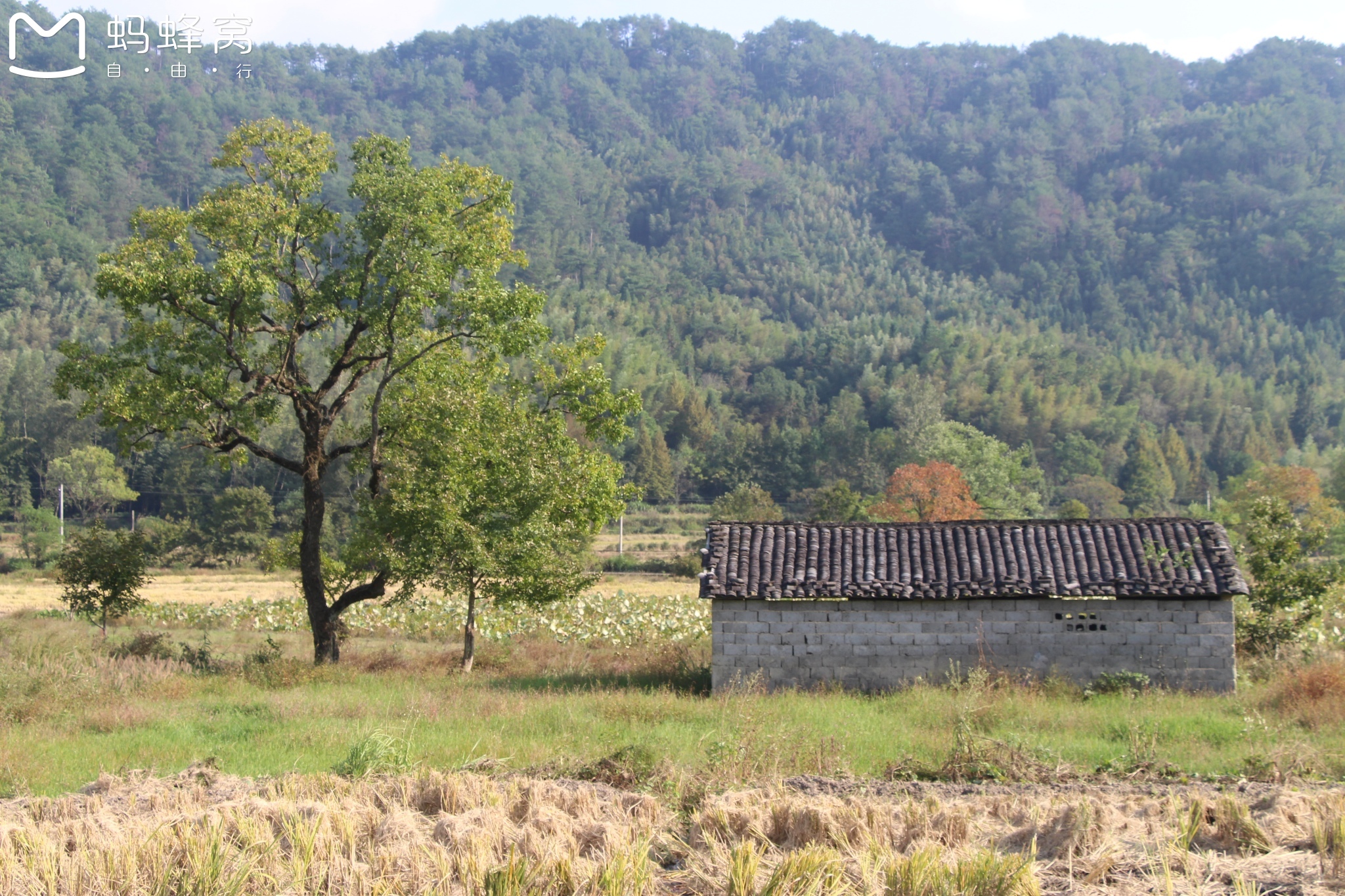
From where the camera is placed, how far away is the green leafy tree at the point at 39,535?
67500mm

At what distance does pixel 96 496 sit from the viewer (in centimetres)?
8925

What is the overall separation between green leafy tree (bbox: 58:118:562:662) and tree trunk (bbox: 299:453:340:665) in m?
0.04

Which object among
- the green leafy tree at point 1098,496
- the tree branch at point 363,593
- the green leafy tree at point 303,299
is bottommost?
the green leafy tree at point 1098,496

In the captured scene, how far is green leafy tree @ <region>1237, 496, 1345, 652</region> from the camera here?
23.8 meters

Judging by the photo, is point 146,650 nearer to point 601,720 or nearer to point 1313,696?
point 601,720

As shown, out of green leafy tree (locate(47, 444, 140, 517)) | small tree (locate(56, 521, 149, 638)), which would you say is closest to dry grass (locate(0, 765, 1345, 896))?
small tree (locate(56, 521, 149, 638))

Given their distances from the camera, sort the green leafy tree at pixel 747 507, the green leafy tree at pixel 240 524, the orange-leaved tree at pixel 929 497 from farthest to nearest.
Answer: the green leafy tree at pixel 747 507 < the green leafy tree at pixel 240 524 < the orange-leaved tree at pixel 929 497

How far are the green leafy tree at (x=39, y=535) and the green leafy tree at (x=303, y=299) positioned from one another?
166ft

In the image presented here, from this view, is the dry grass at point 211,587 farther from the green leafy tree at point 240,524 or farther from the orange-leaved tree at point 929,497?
the orange-leaved tree at point 929,497

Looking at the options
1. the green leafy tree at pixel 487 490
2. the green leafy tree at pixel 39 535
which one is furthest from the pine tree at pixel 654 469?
the green leafy tree at pixel 487 490

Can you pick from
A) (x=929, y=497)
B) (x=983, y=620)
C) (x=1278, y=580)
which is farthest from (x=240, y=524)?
(x=1278, y=580)

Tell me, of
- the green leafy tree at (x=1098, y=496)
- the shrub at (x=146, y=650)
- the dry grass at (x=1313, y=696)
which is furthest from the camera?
the green leafy tree at (x=1098, y=496)

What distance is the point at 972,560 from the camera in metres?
21.4

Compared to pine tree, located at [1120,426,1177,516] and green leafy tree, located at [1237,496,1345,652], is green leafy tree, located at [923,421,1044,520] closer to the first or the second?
pine tree, located at [1120,426,1177,516]
